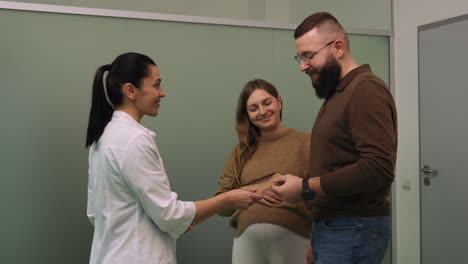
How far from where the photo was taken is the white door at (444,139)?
10.0 ft

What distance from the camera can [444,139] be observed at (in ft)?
10.4

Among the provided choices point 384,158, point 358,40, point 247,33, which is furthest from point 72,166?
point 358,40

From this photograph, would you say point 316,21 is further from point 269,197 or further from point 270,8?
point 270,8

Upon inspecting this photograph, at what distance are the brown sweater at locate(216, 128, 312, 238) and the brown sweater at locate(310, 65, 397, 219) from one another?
1.10 feet

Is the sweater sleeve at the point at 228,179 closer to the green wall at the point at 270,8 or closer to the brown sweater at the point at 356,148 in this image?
the brown sweater at the point at 356,148

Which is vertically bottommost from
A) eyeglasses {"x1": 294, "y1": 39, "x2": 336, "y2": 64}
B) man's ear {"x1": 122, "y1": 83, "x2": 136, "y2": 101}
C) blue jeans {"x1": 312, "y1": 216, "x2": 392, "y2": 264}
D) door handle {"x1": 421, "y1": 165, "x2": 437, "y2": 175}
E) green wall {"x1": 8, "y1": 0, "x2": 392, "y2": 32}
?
blue jeans {"x1": 312, "y1": 216, "x2": 392, "y2": 264}

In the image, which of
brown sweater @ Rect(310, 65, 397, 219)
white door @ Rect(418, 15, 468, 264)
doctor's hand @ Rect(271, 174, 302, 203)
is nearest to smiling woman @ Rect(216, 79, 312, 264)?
doctor's hand @ Rect(271, 174, 302, 203)

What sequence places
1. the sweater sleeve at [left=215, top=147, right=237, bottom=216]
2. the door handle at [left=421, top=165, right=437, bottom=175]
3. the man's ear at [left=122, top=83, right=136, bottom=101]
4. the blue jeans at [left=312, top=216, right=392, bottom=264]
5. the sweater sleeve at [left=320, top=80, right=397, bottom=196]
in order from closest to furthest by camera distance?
the sweater sleeve at [left=320, top=80, right=397, bottom=196]
the blue jeans at [left=312, top=216, right=392, bottom=264]
the man's ear at [left=122, top=83, right=136, bottom=101]
the sweater sleeve at [left=215, top=147, right=237, bottom=216]
the door handle at [left=421, top=165, right=437, bottom=175]

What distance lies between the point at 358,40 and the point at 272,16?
71 centimetres

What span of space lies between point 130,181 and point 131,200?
90 millimetres

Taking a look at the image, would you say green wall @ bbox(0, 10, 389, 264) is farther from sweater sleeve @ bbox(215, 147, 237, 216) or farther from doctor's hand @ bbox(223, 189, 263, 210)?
doctor's hand @ bbox(223, 189, 263, 210)

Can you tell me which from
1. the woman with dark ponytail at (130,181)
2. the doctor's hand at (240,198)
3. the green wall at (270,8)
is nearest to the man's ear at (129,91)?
the woman with dark ponytail at (130,181)

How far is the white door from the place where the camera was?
305 cm

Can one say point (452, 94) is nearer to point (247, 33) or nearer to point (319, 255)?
point (247, 33)
